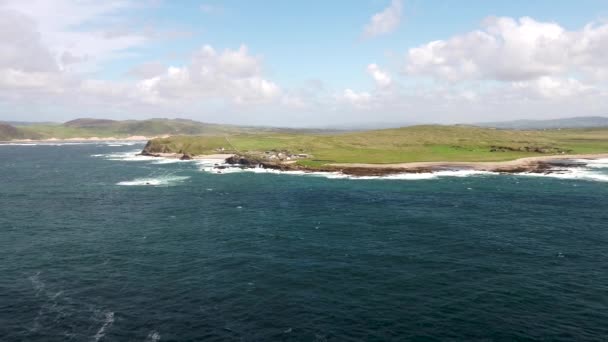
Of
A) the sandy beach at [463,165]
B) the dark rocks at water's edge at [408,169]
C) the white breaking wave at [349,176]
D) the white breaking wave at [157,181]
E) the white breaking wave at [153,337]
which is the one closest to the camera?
the white breaking wave at [153,337]

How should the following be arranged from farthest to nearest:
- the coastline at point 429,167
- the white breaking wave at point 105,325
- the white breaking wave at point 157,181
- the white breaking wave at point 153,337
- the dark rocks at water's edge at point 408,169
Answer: the coastline at point 429,167 → the dark rocks at water's edge at point 408,169 → the white breaking wave at point 157,181 → the white breaking wave at point 105,325 → the white breaking wave at point 153,337

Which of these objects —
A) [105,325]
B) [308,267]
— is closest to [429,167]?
[308,267]

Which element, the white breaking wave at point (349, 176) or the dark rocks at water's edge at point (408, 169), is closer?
the white breaking wave at point (349, 176)

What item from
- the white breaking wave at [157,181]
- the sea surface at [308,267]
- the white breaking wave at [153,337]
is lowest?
the white breaking wave at [153,337]

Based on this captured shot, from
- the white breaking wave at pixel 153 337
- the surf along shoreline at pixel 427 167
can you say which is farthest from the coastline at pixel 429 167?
the white breaking wave at pixel 153 337

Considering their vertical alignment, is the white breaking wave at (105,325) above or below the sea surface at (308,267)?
below

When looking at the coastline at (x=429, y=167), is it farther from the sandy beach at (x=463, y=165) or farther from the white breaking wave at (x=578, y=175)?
the white breaking wave at (x=578, y=175)

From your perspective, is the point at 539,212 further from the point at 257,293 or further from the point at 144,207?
the point at 144,207
